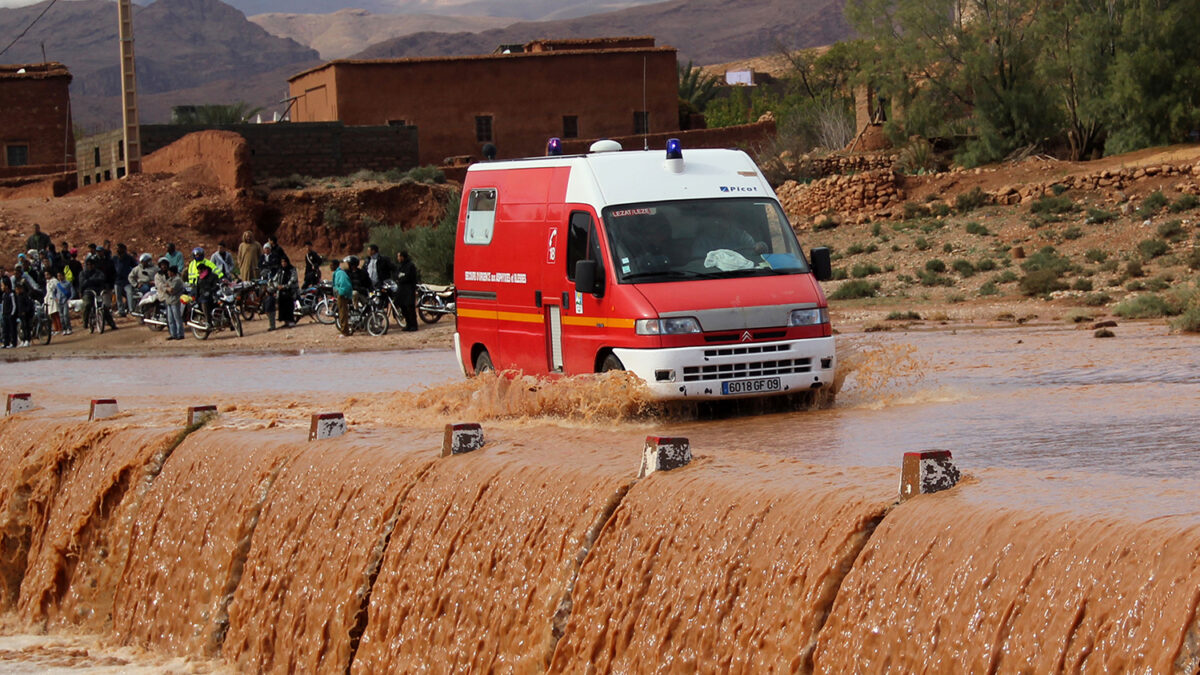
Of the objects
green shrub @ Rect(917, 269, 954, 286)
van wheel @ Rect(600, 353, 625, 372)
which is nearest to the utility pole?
green shrub @ Rect(917, 269, 954, 286)

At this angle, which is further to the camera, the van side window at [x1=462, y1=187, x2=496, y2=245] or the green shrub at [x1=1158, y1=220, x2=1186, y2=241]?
the green shrub at [x1=1158, y1=220, x2=1186, y2=241]

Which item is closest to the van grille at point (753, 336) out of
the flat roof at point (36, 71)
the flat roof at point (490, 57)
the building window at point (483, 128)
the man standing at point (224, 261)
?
the man standing at point (224, 261)

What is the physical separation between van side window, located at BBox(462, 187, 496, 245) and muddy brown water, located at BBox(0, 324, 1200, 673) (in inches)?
60.4

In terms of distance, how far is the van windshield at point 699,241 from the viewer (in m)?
12.4

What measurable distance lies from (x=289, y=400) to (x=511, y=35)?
172996 mm

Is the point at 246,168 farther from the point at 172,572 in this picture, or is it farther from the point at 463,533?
the point at 463,533

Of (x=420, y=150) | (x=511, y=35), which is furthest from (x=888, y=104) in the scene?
(x=511, y=35)

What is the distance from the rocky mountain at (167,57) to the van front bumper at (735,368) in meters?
151

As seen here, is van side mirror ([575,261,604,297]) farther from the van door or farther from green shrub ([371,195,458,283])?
green shrub ([371,195,458,283])

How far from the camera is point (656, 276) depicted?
40.3 feet

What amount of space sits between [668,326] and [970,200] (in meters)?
29.8

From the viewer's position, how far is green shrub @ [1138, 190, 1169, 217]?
3384 cm

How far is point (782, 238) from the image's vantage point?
1284cm

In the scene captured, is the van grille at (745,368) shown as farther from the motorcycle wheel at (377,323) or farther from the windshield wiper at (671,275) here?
the motorcycle wheel at (377,323)
